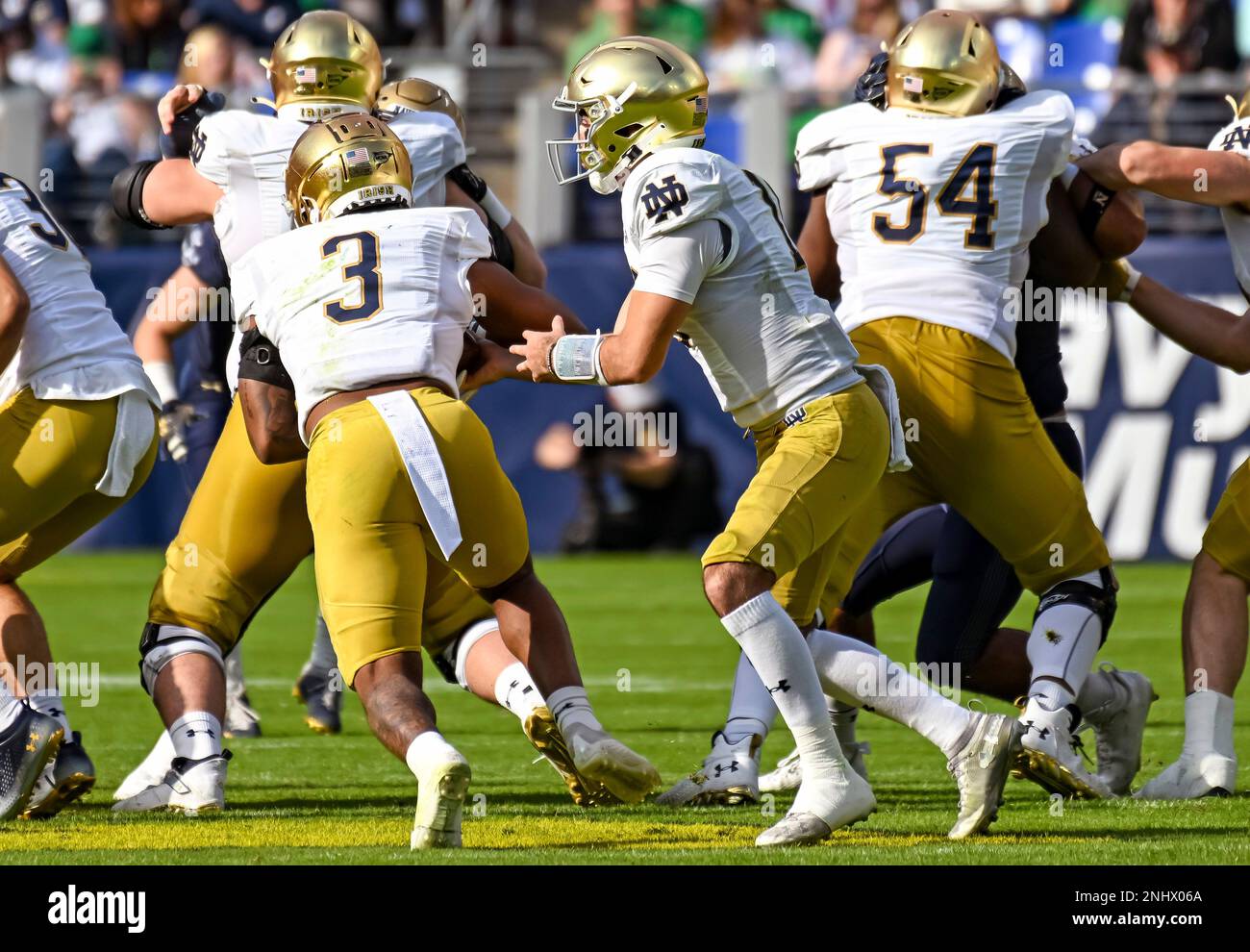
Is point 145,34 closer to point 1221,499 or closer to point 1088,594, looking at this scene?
point 1221,499

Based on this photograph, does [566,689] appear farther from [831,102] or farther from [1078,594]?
[831,102]

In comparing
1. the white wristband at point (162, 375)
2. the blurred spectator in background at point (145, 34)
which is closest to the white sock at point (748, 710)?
the white wristband at point (162, 375)

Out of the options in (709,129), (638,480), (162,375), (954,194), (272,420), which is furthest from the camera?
(638,480)

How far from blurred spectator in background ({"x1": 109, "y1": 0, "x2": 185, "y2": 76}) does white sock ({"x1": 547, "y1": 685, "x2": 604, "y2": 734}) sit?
463 inches

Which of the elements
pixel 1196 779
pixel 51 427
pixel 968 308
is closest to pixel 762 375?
pixel 968 308

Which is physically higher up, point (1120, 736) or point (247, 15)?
point (247, 15)

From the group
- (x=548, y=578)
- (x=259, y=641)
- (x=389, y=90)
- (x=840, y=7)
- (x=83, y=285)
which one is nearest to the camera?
(x=83, y=285)

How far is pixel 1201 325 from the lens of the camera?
5531 millimetres

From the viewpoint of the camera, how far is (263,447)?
494cm

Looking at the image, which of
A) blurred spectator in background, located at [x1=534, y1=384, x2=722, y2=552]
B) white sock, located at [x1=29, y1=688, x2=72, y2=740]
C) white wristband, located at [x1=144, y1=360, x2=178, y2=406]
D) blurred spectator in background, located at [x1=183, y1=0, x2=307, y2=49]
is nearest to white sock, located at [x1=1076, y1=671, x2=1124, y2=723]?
white sock, located at [x1=29, y1=688, x2=72, y2=740]

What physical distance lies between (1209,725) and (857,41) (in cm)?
993
